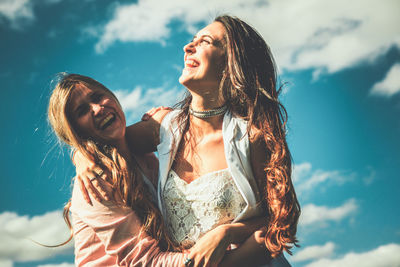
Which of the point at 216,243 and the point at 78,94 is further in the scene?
the point at 78,94

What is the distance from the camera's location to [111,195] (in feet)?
12.8

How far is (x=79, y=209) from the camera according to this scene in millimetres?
4105

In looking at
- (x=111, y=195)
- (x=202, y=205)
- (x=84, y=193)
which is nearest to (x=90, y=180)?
(x=84, y=193)

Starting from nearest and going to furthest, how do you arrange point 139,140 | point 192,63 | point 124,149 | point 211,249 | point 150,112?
point 211,249 → point 192,63 → point 124,149 → point 139,140 → point 150,112

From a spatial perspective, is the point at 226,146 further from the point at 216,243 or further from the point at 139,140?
the point at 139,140

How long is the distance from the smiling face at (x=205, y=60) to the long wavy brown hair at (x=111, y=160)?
3.21 feet

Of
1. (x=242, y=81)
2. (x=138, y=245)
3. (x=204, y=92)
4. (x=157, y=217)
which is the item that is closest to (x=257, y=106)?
(x=242, y=81)

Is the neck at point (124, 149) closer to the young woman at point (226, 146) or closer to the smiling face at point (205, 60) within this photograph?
the young woman at point (226, 146)

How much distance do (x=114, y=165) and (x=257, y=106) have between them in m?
1.61

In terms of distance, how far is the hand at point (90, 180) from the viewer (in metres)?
3.90

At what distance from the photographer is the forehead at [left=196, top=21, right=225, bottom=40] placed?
427 centimetres

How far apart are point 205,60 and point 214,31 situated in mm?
399

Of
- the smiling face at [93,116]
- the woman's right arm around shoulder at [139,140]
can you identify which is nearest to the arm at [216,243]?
the woman's right arm around shoulder at [139,140]

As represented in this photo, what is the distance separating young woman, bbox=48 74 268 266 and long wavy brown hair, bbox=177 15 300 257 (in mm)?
437
